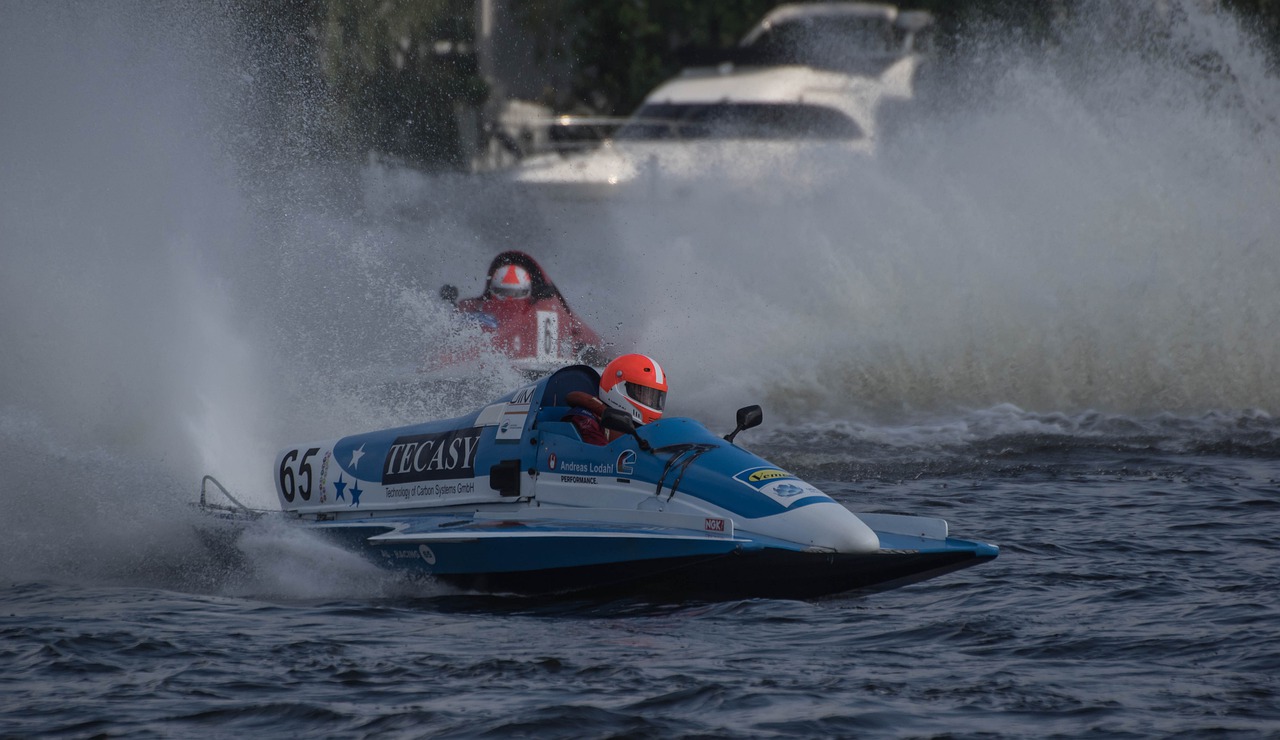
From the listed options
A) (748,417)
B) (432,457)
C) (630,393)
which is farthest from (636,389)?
(432,457)

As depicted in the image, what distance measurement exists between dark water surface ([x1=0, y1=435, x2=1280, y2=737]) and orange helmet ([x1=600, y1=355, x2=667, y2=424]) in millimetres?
1176

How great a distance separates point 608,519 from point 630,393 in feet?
2.66

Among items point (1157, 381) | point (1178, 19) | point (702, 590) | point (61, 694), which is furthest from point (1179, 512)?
point (1178, 19)

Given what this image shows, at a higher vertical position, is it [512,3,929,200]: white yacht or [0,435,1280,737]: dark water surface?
[512,3,929,200]: white yacht

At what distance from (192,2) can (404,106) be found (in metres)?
8.06

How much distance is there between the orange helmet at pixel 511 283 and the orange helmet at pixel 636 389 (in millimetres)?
5770

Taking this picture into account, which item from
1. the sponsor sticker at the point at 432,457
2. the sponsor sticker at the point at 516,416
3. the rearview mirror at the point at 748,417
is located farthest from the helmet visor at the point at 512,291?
the rearview mirror at the point at 748,417

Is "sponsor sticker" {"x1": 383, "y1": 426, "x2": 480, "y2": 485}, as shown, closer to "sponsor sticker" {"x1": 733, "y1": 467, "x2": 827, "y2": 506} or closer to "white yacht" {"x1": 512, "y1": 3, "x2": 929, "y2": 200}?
"sponsor sticker" {"x1": 733, "y1": 467, "x2": 827, "y2": 506}

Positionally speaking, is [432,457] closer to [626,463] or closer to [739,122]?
[626,463]

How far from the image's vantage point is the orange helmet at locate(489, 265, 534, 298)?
13.6 meters

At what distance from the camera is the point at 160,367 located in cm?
1136

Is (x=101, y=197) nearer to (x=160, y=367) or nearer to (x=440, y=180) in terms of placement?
(x=160, y=367)

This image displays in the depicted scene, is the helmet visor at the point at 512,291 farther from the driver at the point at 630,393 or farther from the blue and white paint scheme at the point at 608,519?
the driver at the point at 630,393

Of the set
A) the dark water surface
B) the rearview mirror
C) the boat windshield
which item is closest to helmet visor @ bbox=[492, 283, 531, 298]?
the dark water surface
